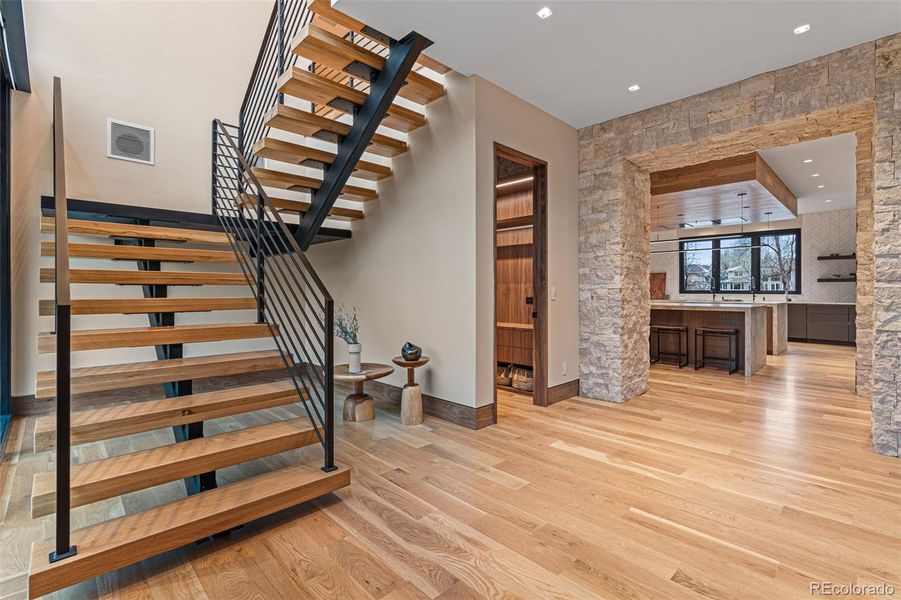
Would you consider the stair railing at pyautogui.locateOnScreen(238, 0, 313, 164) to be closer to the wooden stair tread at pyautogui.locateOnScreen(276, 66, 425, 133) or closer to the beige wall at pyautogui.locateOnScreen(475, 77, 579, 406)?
the wooden stair tread at pyautogui.locateOnScreen(276, 66, 425, 133)

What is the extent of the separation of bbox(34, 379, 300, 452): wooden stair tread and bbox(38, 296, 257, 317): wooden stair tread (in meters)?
0.61

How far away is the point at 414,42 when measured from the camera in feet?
10.0

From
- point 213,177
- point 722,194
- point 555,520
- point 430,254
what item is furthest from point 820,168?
point 213,177

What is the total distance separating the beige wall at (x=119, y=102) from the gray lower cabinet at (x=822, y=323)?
1129 cm

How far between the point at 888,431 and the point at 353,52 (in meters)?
4.69

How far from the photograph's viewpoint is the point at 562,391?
4.59 meters

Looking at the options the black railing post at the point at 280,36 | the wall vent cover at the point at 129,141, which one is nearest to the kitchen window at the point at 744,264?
the black railing post at the point at 280,36

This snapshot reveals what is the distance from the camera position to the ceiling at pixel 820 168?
529 cm

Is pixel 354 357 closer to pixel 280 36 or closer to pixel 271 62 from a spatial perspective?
pixel 280 36

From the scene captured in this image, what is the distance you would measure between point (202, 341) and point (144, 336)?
0.32 meters

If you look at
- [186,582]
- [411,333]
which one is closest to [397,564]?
[186,582]

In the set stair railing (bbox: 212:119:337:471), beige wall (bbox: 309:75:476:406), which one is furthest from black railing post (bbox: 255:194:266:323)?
beige wall (bbox: 309:75:476:406)

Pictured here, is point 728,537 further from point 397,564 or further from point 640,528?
point 397,564

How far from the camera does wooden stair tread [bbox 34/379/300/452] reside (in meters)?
2.01
